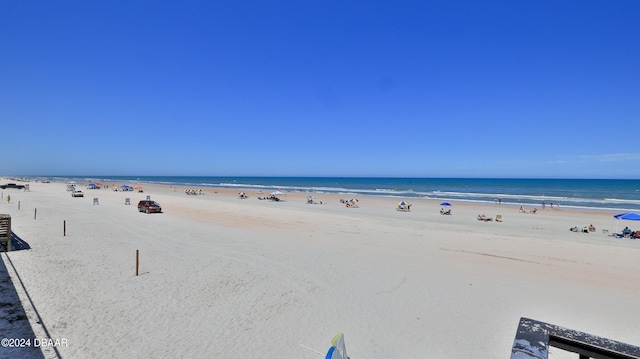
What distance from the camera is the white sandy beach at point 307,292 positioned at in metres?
7.15

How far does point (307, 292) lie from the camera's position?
10.0 metres

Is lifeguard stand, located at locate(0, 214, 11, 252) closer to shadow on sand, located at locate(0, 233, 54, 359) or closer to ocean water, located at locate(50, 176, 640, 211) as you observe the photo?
shadow on sand, located at locate(0, 233, 54, 359)

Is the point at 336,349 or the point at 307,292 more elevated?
the point at 336,349

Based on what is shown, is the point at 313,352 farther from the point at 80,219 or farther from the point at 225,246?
the point at 80,219

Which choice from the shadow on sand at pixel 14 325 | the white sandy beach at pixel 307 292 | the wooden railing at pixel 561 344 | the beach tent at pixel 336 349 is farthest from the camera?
the white sandy beach at pixel 307 292

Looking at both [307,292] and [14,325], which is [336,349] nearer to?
[307,292]

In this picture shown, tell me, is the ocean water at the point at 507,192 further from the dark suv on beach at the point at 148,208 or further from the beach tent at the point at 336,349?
the beach tent at the point at 336,349

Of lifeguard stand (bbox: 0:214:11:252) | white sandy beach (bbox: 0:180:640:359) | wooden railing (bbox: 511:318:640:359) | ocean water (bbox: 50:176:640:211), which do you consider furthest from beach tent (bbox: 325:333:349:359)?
ocean water (bbox: 50:176:640:211)

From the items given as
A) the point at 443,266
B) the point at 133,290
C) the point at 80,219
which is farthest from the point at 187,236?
the point at 443,266

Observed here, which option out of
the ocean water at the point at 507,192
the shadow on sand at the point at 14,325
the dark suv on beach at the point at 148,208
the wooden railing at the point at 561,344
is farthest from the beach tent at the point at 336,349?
the ocean water at the point at 507,192

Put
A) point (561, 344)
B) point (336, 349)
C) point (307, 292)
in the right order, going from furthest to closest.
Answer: point (307, 292)
point (336, 349)
point (561, 344)

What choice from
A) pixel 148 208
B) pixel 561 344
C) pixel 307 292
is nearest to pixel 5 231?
pixel 307 292

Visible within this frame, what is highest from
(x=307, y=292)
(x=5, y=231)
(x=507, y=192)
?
(x=5, y=231)

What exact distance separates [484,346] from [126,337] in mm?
7693
